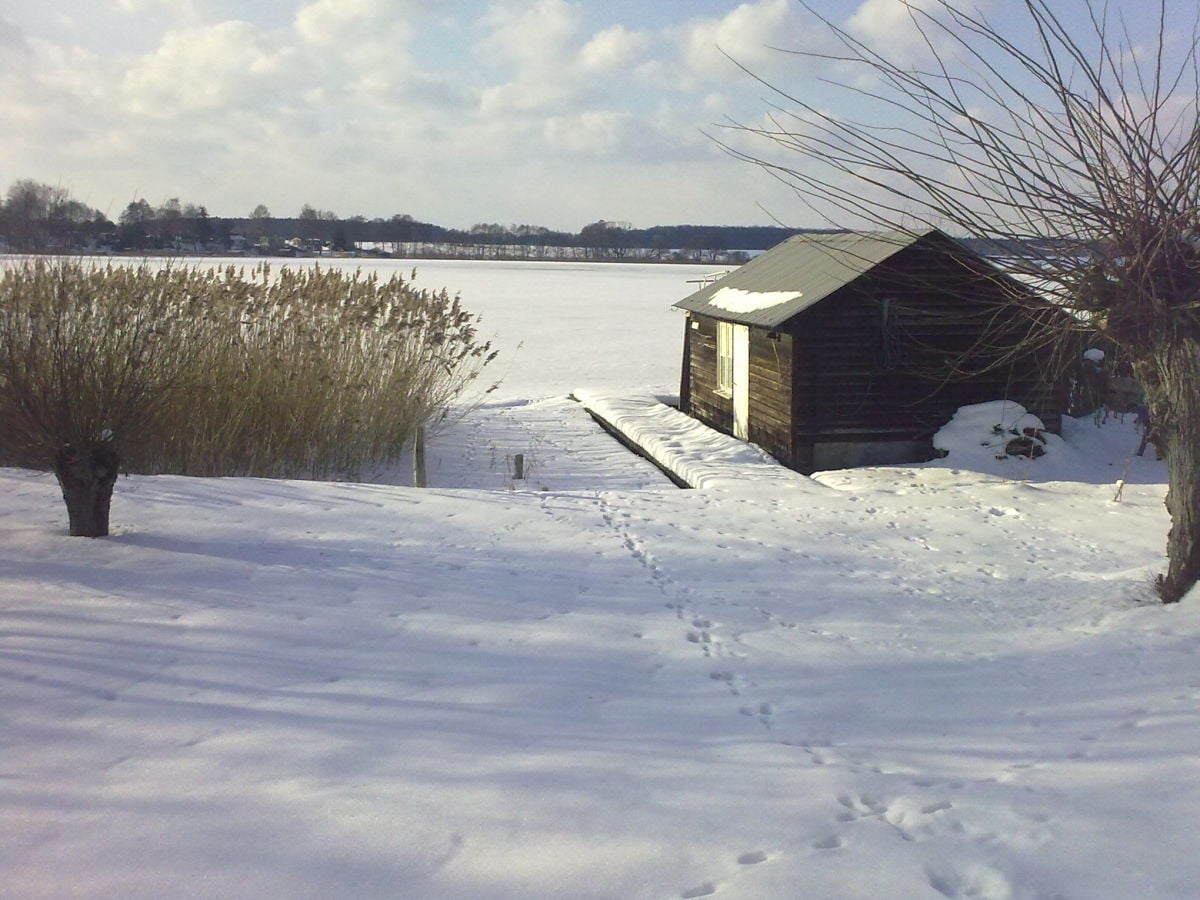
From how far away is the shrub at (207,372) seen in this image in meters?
6.74

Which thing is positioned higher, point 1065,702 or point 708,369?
point 708,369

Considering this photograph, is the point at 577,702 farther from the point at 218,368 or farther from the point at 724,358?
the point at 724,358

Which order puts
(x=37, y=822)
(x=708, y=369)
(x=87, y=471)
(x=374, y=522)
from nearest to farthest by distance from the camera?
(x=37, y=822) < (x=87, y=471) < (x=374, y=522) < (x=708, y=369)

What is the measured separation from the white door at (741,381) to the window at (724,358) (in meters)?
0.32

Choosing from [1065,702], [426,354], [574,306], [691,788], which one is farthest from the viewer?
[574,306]

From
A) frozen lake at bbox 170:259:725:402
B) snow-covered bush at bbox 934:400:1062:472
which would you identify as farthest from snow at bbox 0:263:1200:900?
frozen lake at bbox 170:259:725:402

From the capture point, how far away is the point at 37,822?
3.43 metres

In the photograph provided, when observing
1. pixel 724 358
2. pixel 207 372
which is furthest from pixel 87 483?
pixel 724 358

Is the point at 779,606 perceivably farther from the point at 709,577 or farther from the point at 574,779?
the point at 574,779

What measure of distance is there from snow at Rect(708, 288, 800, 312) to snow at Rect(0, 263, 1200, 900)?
19.6ft

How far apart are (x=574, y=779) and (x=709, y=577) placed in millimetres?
3568

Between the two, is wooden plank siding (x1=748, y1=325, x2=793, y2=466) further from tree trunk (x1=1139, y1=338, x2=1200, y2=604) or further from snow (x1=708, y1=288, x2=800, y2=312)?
tree trunk (x1=1139, y1=338, x2=1200, y2=604)

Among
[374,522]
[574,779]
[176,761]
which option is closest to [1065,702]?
[574,779]

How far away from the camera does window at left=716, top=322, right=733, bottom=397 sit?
17.2 m
